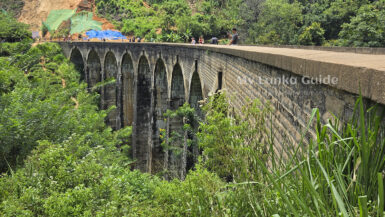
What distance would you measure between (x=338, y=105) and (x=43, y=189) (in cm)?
520

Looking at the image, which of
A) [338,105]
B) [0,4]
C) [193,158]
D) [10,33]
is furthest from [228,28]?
[0,4]

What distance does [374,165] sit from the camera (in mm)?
1930

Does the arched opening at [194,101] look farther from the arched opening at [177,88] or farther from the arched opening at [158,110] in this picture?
the arched opening at [158,110]

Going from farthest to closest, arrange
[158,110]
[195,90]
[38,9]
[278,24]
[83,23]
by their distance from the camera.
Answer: [38,9] → [83,23] → [278,24] → [158,110] → [195,90]

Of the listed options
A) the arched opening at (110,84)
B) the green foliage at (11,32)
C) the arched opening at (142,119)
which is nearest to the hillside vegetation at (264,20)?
the arched opening at (110,84)

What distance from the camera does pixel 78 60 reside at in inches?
1281

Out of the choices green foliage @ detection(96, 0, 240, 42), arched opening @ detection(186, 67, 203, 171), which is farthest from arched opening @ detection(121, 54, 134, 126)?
green foliage @ detection(96, 0, 240, 42)

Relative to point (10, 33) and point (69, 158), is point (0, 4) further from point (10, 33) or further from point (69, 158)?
point (69, 158)

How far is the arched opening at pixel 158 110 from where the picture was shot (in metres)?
17.3

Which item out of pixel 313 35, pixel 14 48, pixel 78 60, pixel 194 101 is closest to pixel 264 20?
pixel 313 35

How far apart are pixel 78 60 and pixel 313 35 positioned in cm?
2284

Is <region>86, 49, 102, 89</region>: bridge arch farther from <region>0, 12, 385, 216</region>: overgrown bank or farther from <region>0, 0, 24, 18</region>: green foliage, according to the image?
<region>0, 0, 24, 18</region>: green foliage

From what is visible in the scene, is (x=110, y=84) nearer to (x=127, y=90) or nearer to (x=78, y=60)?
(x=127, y=90)

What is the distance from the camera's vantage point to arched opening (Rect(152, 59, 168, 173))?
1732 centimetres
